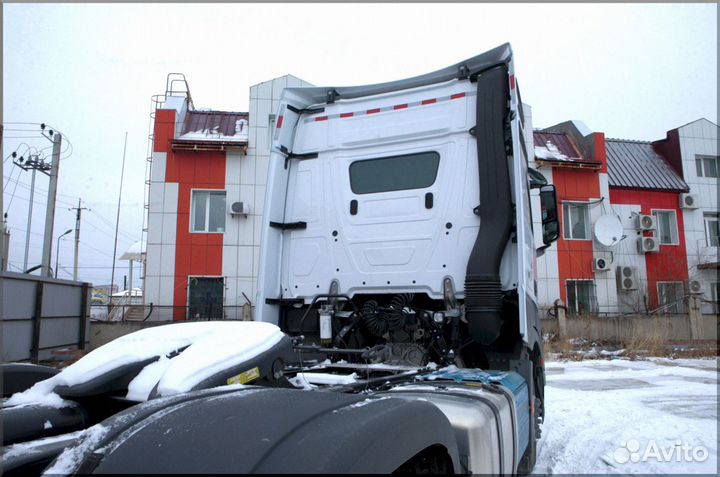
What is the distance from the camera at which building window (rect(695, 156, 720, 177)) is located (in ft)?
70.1

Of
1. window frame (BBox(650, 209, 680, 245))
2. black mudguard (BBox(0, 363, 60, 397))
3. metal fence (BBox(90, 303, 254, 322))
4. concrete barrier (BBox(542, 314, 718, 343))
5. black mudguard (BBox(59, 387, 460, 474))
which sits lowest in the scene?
concrete barrier (BBox(542, 314, 718, 343))

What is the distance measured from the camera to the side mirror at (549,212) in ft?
15.3

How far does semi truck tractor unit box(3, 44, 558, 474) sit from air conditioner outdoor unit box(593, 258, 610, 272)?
48.9 ft

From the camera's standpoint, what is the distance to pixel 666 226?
20828 millimetres

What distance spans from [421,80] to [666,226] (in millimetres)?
20403

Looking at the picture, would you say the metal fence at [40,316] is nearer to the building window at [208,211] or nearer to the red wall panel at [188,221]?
the red wall panel at [188,221]

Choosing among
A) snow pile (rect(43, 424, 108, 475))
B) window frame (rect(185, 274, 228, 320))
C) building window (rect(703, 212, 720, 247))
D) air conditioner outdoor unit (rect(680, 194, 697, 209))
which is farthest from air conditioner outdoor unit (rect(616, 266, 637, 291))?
snow pile (rect(43, 424, 108, 475))

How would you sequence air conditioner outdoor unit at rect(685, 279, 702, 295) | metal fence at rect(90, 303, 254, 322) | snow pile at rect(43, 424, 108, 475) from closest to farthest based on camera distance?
snow pile at rect(43, 424, 108, 475)
metal fence at rect(90, 303, 254, 322)
air conditioner outdoor unit at rect(685, 279, 702, 295)

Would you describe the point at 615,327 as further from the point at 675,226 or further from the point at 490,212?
the point at 490,212

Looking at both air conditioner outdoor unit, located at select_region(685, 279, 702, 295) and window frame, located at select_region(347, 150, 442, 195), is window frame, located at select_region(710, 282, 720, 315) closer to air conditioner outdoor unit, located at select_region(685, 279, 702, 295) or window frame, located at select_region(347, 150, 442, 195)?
air conditioner outdoor unit, located at select_region(685, 279, 702, 295)

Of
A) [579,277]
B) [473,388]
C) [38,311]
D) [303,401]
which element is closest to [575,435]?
[473,388]

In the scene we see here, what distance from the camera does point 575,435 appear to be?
5.65 metres

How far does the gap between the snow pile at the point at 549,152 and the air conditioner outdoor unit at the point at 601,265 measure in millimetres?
3843

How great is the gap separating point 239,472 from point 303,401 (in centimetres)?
44
